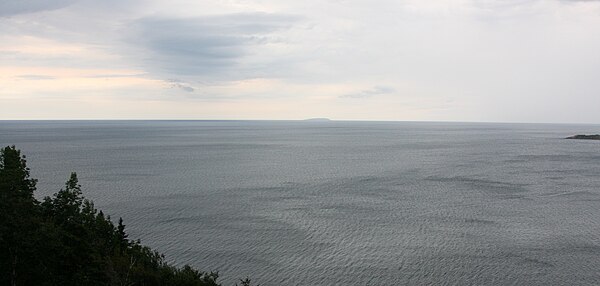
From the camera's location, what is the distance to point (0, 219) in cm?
2738

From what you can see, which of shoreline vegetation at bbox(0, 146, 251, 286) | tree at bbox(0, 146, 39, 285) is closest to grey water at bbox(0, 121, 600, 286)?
shoreline vegetation at bbox(0, 146, 251, 286)

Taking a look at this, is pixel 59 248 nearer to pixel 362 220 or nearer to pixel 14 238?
pixel 14 238

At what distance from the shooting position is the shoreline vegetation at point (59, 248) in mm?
27172

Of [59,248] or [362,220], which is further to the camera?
[362,220]

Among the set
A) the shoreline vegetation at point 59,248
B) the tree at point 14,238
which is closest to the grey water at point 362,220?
the shoreline vegetation at point 59,248

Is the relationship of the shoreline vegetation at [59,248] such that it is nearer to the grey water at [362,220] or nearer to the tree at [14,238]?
the tree at [14,238]

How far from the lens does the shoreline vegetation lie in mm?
27172

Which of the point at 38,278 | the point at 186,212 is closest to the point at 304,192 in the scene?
the point at 186,212

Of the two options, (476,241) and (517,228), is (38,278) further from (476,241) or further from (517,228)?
A: (517,228)

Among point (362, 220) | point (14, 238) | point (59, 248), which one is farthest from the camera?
point (362, 220)

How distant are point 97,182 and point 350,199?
55.8m

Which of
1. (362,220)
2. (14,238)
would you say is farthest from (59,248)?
(362,220)

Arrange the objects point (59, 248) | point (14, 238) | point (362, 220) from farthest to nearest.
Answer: point (362, 220)
point (59, 248)
point (14, 238)

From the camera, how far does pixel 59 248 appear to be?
28.6 metres
